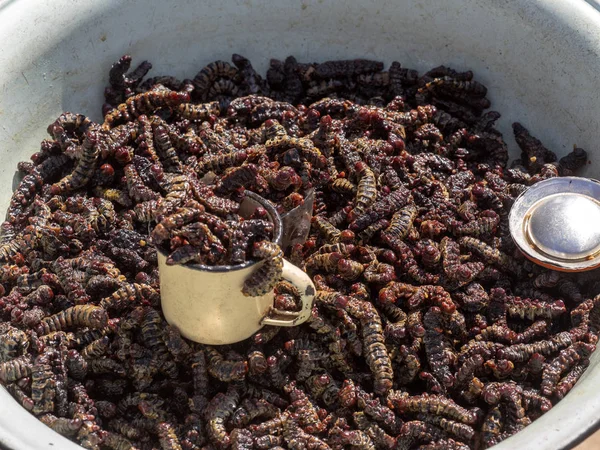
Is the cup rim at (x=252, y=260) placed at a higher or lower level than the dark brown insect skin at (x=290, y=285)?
higher

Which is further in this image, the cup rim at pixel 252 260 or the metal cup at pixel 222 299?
the metal cup at pixel 222 299

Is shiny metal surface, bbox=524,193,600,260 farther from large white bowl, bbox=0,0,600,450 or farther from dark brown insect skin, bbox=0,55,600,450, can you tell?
large white bowl, bbox=0,0,600,450

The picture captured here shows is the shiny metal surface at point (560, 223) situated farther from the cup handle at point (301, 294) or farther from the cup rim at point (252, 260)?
the cup rim at point (252, 260)

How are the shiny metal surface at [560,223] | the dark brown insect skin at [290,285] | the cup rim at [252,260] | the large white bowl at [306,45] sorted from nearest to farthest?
the cup rim at [252,260] → the dark brown insect skin at [290,285] → the shiny metal surface at [560,223] → the large white bowl at [306,45]

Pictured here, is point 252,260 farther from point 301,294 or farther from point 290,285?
point 290,285

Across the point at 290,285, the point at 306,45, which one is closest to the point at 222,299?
the point at 290,285

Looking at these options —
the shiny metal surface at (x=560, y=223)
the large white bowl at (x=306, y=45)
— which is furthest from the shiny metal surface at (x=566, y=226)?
the large white bowl at (x=306, y=45)

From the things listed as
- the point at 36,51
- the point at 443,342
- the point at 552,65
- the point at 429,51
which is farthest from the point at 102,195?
the point at 552,65
